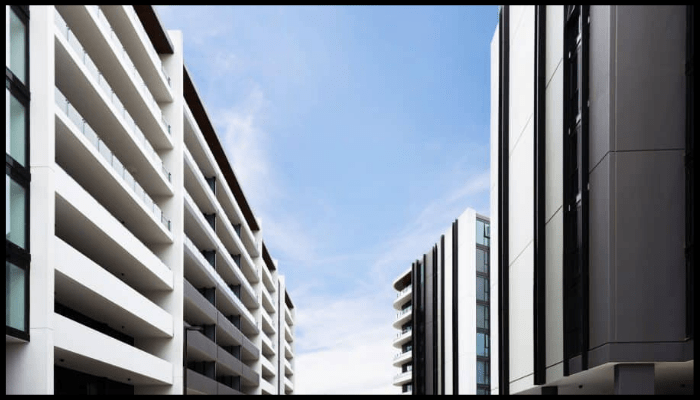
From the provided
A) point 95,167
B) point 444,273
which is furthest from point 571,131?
point 444,273

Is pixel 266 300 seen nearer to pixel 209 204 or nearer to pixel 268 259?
pixel 268 259

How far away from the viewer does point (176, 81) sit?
4816cm

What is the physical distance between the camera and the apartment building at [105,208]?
85.0 feet

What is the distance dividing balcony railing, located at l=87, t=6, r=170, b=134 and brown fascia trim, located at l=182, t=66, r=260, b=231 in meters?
6.88

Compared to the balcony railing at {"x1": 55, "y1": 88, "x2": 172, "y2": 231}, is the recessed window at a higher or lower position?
higher

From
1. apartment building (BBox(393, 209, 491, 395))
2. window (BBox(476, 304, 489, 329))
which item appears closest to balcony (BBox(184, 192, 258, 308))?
apartment building (BBox(393, 209, 491, 395))

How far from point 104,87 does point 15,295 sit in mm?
12887

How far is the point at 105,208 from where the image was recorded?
4062cm

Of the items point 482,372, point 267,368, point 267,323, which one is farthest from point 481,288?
point 267,368

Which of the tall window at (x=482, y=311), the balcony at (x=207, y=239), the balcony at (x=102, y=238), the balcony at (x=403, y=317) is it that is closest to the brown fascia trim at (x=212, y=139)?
the balcony at (x=207, y=239)

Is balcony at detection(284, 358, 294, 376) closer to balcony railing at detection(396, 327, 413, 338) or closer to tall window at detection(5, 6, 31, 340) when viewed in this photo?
balcony railing at detection(396, 327, 413, 338)

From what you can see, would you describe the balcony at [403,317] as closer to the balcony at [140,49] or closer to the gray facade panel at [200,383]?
the gray facade panel at [200,383]

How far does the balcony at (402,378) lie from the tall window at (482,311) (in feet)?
125

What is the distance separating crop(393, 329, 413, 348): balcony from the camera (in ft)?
345
